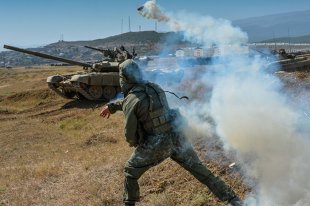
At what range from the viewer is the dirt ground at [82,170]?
325 inches

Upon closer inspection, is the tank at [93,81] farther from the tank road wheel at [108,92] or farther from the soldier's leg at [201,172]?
the soldier's leg at [201,172]

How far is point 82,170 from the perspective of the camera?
36.2ft

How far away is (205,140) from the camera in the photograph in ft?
32.4

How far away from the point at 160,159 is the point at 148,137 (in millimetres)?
371

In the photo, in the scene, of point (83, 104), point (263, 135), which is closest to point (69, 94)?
point (83, 104)

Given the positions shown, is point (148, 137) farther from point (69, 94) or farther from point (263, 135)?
point (69, 94)

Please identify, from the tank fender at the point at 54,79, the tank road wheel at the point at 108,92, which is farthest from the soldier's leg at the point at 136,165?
the tank fender at the point at 54,79

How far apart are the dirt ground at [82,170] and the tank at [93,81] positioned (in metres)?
4.54

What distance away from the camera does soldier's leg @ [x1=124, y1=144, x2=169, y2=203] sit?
6.75 m

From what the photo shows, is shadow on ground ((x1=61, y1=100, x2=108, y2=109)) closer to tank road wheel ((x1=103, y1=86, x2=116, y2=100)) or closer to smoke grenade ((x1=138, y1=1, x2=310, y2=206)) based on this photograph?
tank road wheel ((x1=103, y1=86, x2=116, y2=100))

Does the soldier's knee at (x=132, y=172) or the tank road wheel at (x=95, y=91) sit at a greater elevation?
the soldier's knee at (x=132, y=172)

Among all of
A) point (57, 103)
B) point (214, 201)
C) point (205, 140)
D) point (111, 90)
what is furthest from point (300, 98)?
point (57, 103)

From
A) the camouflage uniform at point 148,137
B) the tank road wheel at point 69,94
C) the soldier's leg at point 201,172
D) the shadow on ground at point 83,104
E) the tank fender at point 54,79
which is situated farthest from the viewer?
the tank road wheel at point 69,94

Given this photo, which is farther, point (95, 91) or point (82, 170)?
point (95, 91)
